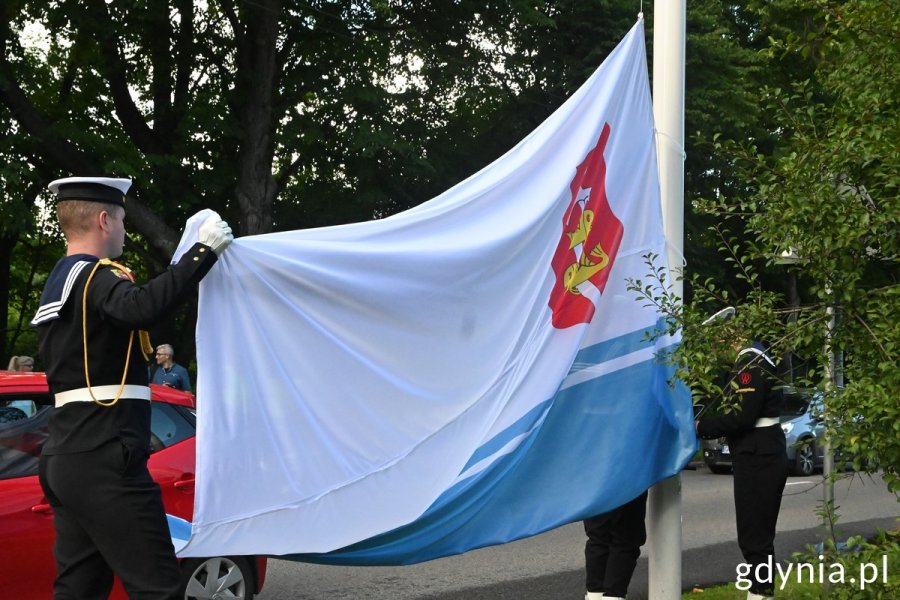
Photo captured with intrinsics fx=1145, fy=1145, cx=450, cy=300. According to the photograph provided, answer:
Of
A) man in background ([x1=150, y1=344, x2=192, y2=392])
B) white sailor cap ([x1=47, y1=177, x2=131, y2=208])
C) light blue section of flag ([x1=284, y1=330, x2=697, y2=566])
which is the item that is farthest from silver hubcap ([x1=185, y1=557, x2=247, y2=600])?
man in background ([x1=150, y1=344, x2=192, y2=392])

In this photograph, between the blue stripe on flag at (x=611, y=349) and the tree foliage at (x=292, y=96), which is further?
the tree foliage at (x=292, y=96)

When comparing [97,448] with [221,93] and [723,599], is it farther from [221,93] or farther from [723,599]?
[221,93]

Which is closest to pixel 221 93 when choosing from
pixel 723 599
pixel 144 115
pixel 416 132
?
pixel 144 115

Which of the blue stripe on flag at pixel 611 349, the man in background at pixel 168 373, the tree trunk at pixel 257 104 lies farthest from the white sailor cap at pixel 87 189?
the tree trunk at pixel 257 104

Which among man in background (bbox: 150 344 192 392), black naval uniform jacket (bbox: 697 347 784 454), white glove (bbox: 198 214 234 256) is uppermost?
white glove (bbox: 198 214 234 256)

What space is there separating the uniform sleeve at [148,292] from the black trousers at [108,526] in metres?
0.48

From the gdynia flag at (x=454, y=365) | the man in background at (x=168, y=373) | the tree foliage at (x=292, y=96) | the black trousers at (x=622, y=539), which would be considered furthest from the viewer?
the tree foliage at (x=292, y=96)

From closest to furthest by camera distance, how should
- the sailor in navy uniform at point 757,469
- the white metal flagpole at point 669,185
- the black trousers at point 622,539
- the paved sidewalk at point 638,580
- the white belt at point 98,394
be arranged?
the white belt at point 98,394
the white metal flagpole at point 669,185
the black trousers at point 622,539
the sailor in navy uniform at point 757,469
the paved sidewalk at point 638,580

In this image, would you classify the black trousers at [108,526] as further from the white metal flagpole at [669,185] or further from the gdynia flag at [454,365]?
the white metal flagpole at [669,185]

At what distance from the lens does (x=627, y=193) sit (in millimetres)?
5438

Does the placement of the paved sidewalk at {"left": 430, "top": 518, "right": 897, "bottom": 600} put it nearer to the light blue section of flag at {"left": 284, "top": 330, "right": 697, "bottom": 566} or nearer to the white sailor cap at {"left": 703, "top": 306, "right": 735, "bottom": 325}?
the light blue section of flag at {"left": 284, "top": 330, "right": 697, "bottom": 566}

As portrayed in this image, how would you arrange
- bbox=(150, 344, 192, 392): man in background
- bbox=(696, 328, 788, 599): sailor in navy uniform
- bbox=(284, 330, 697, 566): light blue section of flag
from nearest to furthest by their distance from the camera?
bbox=(284, 330, 697, 566): light blue section of flag, bbox=(696, 328, 788, 599): sailor in navy uniform, bbox=(150, 344, 192, 392): man in background

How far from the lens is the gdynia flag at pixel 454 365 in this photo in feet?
14.3

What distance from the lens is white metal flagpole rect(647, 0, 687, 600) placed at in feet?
18.1
